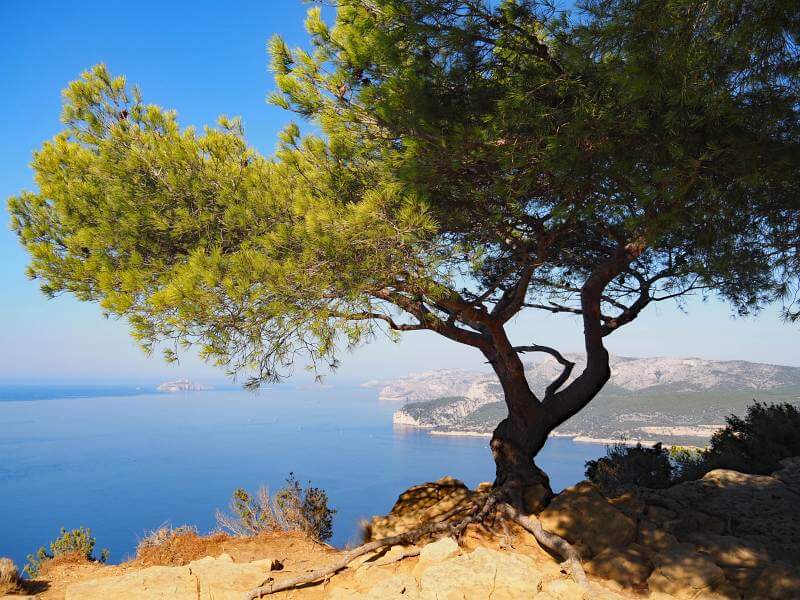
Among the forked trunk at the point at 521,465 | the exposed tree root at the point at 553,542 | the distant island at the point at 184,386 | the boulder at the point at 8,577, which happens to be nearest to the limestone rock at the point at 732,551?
the exposed tree root at the point at 553,542

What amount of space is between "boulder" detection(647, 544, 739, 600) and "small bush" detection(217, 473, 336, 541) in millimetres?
3902

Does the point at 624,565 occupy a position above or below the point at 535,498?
below

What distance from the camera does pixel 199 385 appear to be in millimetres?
174875

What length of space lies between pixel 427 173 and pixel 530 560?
3.24 metres

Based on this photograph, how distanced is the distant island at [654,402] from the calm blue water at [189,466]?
2658mm

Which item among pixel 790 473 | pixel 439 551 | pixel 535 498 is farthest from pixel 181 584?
pixel 790 473

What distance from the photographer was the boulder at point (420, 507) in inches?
223

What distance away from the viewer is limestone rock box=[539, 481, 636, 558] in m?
4.74

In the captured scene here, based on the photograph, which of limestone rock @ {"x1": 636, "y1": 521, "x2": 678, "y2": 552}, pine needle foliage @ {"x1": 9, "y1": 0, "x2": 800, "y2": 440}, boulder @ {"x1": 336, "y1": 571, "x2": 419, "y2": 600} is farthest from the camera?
limestone rock @ {"x1": 636, "y1": 521, "x2": 678, "y2": 552}

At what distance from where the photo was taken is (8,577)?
4469 millimetres

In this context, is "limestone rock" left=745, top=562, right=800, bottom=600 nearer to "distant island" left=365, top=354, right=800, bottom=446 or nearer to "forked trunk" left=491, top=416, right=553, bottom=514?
"forked trunk" left=491, top=416, right=553, bottom=514

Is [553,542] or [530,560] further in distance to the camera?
[553,542]

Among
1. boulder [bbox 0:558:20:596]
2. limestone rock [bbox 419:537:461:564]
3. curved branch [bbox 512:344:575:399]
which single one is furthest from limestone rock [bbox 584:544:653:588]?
boulder [bbox 0:558:20:596]

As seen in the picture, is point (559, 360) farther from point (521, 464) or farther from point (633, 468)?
point (633, 468)
